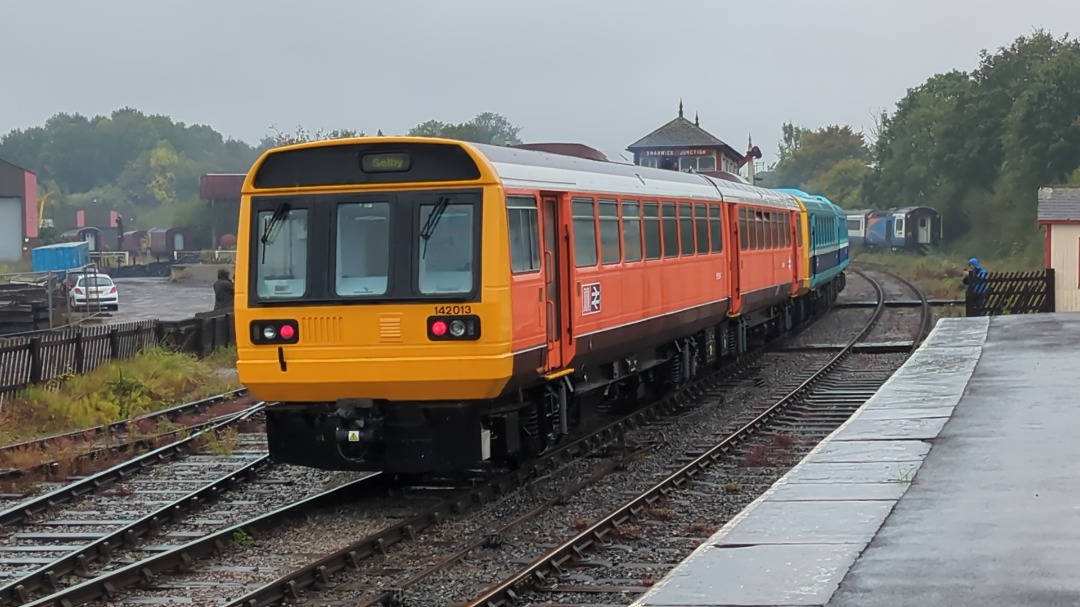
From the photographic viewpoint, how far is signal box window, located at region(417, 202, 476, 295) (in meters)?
10.2

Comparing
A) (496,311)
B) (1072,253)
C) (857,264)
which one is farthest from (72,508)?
(857,264)

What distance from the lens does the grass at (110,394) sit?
641 inches

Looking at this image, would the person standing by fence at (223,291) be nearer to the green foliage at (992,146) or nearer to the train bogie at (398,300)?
the train bogie at (398,300)

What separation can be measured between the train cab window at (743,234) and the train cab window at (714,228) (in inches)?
56.8

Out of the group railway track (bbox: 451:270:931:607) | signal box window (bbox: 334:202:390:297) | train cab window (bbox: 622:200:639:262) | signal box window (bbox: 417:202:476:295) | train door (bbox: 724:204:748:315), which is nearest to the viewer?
railway track (bbox: 451:270:931:607)

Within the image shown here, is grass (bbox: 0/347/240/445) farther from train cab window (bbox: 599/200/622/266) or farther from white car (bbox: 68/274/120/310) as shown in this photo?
white car (bbox: 68/274/120/310)

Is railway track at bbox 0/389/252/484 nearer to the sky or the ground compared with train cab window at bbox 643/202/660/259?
nearer to the ground

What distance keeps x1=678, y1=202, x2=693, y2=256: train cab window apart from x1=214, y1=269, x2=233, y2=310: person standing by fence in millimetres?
9800

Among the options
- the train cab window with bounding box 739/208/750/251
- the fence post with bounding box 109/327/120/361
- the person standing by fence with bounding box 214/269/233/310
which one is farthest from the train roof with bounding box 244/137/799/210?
the person standing by fence with bounding box 214/269/233/310

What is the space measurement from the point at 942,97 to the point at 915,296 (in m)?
49.2

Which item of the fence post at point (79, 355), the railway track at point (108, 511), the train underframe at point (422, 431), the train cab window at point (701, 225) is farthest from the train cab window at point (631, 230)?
the fence post at point (79, 355)

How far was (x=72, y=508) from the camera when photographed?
1153 cm

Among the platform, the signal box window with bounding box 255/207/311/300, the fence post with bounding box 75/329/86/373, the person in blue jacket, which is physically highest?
the signal box window with bounding box 255/207/311/300

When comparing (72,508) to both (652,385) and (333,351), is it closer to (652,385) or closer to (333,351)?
(333,351)
